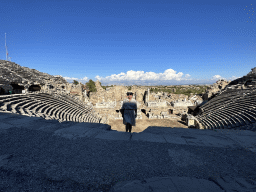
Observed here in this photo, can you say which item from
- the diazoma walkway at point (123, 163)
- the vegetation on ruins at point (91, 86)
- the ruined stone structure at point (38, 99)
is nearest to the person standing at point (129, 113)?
the diazoma walkway at point (123, 163)

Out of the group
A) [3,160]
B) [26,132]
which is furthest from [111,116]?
[3,160]

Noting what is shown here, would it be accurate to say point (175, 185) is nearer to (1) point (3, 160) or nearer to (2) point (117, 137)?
(2) point (117, 137)

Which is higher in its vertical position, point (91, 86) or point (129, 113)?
point (91, 86)

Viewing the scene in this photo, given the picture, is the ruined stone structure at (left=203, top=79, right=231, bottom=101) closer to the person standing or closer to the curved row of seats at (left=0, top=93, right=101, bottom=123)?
the curved row of seats at (left=0, top=93, right=101, bottom=123)

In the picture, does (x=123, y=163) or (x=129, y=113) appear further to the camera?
(x=129, y=113)

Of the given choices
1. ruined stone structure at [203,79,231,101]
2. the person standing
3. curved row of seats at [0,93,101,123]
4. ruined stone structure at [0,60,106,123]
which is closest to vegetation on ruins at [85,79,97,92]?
ruined stone structure at [0,60,106,123]

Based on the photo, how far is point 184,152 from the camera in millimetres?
2906

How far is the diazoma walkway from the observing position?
1.85m

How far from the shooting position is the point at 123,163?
242 cm

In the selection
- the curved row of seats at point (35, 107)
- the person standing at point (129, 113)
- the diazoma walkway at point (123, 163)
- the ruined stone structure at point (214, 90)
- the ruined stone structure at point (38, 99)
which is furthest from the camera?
the ruined stone structure at point (214, 90)

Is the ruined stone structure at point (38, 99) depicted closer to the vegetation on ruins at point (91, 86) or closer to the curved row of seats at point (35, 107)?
the curved row of seats at point (35, 107)

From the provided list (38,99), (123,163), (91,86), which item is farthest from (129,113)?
(91,86)

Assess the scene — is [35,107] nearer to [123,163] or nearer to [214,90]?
[123,163]

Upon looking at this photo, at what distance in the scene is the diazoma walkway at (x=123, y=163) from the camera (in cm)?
185
